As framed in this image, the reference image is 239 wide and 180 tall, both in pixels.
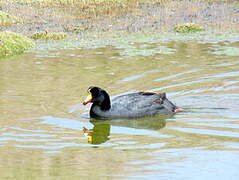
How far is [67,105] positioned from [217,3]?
885 inches

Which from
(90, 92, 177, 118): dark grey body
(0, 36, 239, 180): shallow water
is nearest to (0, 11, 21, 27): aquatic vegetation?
(0, 36, 239, 180): shallow water

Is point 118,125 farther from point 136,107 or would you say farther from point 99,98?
point 99,98

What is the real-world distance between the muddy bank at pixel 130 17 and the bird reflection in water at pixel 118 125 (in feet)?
48.8

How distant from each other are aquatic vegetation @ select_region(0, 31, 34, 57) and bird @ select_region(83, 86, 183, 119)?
9.59m

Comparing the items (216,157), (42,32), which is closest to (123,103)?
(216,157)

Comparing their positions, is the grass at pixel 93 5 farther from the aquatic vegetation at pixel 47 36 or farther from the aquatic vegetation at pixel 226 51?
the aquatic vegetation at pixel 226 51

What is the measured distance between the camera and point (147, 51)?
70.2 feet

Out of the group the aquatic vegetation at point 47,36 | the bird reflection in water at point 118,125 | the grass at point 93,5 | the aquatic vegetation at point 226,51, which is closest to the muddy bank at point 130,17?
the grass at point 93,5

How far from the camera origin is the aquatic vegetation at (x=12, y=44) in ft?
73.8

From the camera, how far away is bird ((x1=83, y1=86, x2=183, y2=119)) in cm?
1302

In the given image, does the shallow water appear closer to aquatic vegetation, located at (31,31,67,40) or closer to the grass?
aquatic vegetation, located at (31,31,67,40)

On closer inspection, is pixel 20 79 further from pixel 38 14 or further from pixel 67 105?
pixel 38 14

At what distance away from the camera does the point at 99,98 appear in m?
13.1

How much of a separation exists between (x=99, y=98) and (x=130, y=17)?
18797 mm
